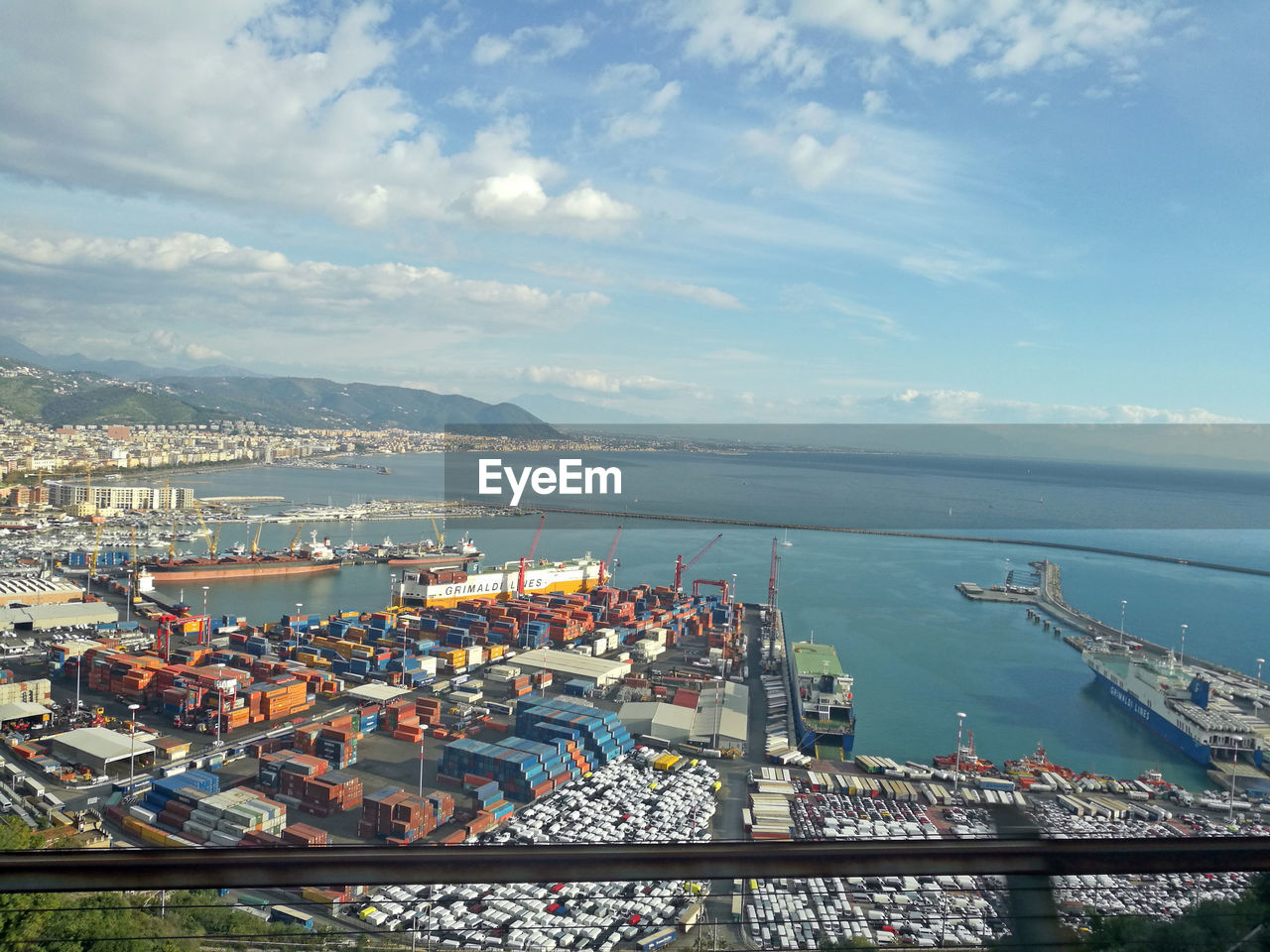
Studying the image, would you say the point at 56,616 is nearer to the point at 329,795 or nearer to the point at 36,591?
the point at 36,591

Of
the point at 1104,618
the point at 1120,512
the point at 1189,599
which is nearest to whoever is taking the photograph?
the point at 1104,618

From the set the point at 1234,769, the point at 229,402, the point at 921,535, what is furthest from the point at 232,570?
the point at 229,402

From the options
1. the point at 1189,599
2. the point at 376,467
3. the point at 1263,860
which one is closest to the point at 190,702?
the point at 1263,860

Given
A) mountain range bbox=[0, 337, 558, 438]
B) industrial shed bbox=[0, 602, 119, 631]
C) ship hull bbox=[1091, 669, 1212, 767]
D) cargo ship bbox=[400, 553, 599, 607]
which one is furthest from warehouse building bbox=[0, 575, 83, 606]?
mountain range bbox=[0, 337, 558, 438]

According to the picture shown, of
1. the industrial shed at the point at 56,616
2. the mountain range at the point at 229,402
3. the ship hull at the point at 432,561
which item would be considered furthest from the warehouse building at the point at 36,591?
the mountain range at the point at 229,402

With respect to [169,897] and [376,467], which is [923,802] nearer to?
[169,897]

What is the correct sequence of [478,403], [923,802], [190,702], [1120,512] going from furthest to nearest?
1. [478,403]
2. [1120,512]
3. [190,702]
4. [923,802]
